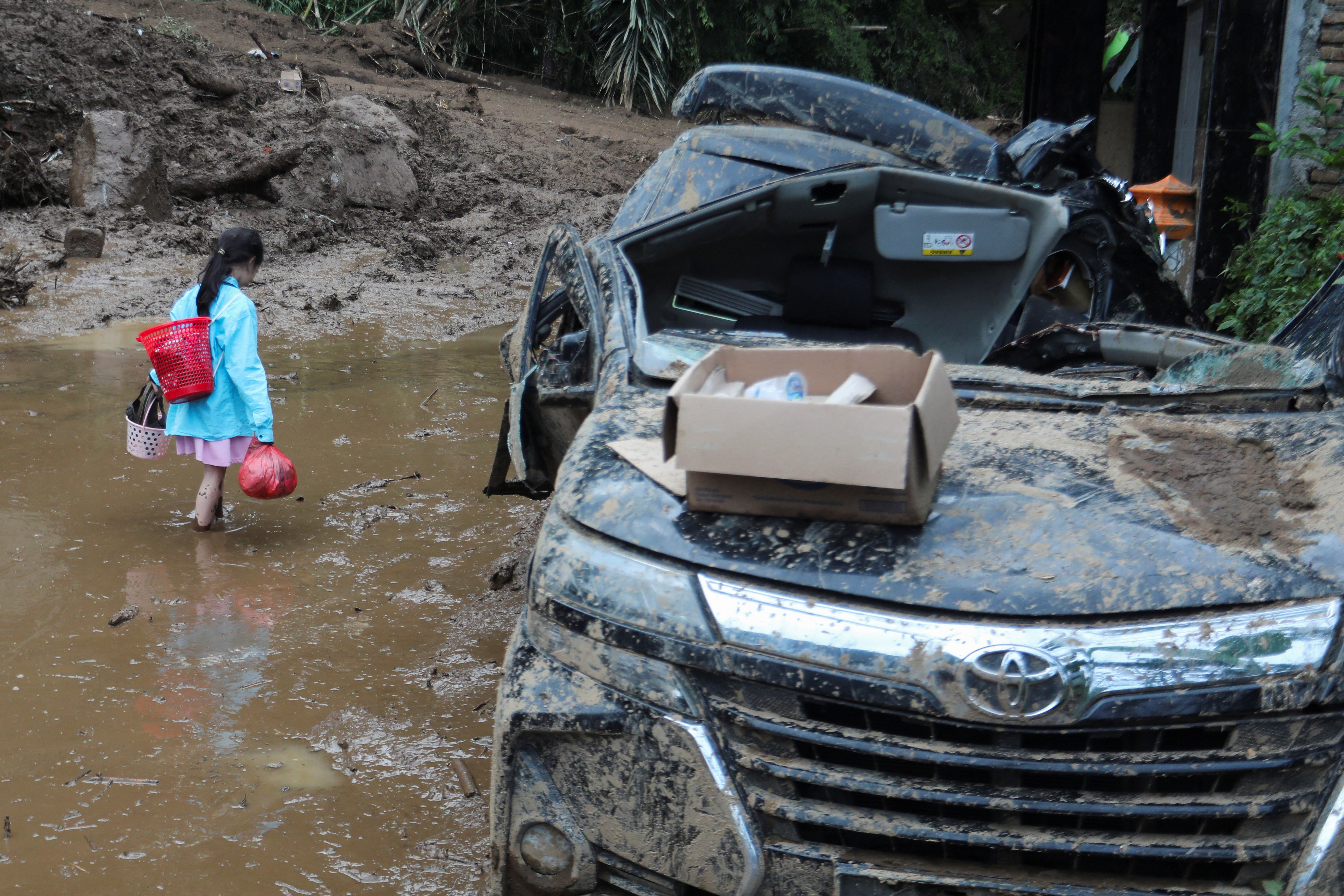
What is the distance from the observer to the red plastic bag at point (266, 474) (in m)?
4.62

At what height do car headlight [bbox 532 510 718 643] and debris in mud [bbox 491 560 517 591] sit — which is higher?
car headlight [bbox 532 510 718 643]

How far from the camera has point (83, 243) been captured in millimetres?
10344

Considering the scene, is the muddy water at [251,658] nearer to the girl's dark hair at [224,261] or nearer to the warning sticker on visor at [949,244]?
the girl's dark hair at [224,261]

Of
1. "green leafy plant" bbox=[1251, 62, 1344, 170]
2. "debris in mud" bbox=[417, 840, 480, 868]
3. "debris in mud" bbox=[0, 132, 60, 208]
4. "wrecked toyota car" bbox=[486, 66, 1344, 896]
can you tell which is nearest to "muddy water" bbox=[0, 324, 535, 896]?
"debris in mud" bbox=[417, 840, 480, 868]

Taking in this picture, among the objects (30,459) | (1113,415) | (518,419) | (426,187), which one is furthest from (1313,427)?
(426,187)

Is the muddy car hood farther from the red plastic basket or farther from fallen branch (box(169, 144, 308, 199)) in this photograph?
fallen branch (box(169, 144, 308, 199))

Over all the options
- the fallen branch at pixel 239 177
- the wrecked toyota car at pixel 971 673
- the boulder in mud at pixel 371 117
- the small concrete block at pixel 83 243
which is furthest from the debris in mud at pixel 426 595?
the boulder in mud at pixel 371 117

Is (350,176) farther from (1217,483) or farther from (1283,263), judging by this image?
(1217,483)

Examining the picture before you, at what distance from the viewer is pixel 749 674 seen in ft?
6.08

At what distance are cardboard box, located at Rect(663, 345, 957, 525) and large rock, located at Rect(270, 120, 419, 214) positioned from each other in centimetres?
1165

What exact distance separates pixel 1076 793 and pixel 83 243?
427 inches

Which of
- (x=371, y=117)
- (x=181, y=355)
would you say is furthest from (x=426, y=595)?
(x=371, y=117)

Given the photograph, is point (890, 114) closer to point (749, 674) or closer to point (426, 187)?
point (749, 674)

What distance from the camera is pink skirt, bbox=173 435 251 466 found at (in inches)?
193
